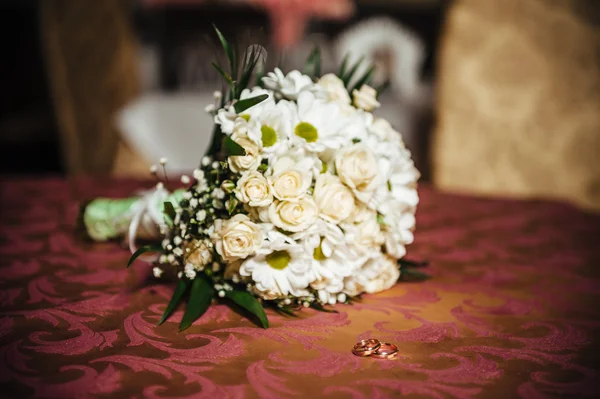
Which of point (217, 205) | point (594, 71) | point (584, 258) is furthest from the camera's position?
point (594, 71)

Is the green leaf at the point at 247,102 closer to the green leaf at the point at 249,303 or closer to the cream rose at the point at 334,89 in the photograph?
the cream rose at the point at 334,89

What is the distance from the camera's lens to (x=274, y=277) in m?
0.88

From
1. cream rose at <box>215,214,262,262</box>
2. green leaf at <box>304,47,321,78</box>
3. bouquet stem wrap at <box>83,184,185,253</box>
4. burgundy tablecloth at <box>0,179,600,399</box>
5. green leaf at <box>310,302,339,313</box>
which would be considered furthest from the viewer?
bouquet stem wrap at <box>83,184,185,253</box>

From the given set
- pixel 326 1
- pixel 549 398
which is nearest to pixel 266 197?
pixel 549 398

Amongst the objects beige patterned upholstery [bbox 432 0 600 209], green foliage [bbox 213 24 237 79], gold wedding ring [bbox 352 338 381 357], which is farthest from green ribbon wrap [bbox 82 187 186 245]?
beige patterned upholstery [bbox 432 0 600 209]

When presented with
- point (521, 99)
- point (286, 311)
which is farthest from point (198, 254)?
point (521, 99)

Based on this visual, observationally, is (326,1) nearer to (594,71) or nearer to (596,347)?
(594,71)

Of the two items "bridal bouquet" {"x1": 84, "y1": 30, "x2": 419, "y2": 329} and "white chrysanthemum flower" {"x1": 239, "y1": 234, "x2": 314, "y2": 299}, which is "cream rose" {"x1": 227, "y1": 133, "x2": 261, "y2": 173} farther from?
"white chrysanthemum flower" {"x1": 239, "y1": 234, "x2": 314, "y2": 299}

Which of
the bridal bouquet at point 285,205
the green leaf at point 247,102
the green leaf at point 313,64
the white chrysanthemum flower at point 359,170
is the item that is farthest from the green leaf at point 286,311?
the green leaf at point 313,64

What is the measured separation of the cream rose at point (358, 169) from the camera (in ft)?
2.97

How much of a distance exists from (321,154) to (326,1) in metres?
4.91

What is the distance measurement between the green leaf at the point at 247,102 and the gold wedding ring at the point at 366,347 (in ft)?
1.36

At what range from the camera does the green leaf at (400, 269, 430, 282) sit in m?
1.14

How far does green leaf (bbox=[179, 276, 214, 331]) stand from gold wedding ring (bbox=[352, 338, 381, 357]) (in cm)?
26
